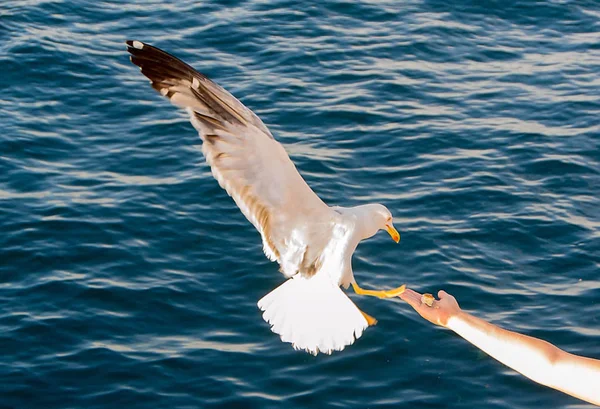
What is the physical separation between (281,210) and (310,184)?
3.67m

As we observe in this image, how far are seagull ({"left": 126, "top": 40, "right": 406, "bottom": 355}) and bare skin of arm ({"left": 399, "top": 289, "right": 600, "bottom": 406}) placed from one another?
3.57 feet

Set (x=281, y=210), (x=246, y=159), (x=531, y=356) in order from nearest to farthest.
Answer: (x=531, y=356), (x=246, y=159), (x=281, y=210)

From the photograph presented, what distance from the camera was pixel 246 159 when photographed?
208 inches

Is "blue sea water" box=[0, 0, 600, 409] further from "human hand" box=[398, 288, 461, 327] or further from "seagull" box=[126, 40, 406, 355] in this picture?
"human hand" box=[398, 288, 461, 327]

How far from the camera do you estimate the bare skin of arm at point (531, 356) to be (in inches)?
146

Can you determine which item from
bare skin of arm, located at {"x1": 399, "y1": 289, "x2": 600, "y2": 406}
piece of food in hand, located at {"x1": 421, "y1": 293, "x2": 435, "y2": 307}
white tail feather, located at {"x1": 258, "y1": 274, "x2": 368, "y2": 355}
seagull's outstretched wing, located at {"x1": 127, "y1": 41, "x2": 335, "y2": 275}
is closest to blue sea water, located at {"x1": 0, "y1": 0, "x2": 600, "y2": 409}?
white tail feather, located at {"x1": 258, "y1": 274, "x2": 368, "y2": 355}

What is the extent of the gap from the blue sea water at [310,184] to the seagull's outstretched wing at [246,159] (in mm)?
1561

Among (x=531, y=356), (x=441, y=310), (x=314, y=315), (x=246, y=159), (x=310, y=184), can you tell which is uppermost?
(x=310, y=184)

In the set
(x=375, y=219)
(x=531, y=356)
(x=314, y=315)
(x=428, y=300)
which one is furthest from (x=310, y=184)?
(x=531, y=356)

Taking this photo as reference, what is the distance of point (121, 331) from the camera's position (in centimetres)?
722

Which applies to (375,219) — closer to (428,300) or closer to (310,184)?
(428,300)

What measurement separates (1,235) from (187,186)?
164 centimetres

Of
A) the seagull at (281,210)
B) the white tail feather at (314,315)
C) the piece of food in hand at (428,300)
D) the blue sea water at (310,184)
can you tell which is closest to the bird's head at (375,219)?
the seagull at (281,210)

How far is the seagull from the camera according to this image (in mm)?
5207
